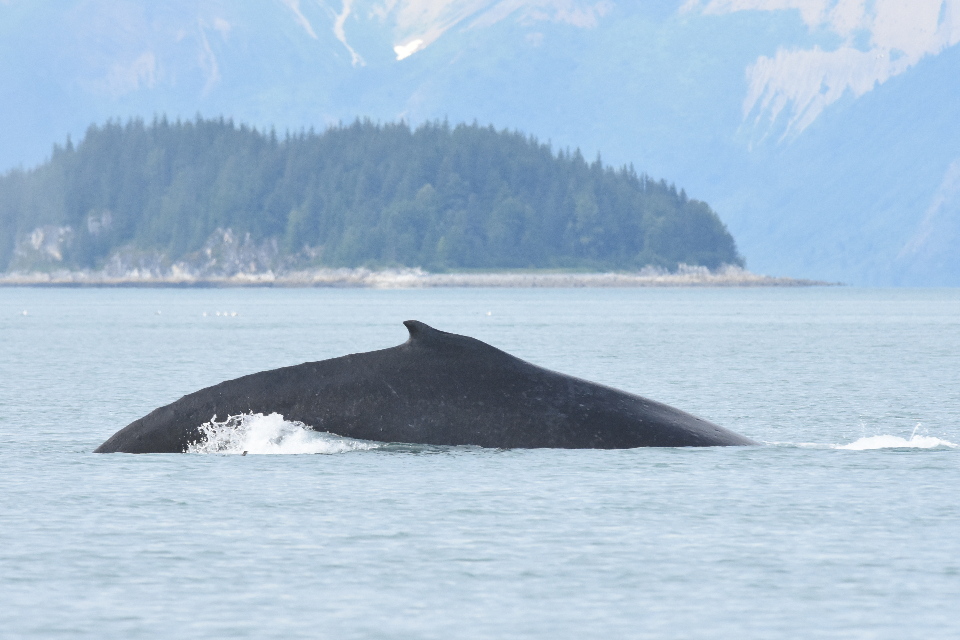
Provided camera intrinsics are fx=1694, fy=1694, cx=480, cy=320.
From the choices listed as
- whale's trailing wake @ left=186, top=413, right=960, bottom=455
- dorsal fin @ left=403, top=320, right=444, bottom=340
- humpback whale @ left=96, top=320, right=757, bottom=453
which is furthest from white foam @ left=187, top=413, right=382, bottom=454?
dorsal fin @ left=403, top=320, right=444, bottom=340

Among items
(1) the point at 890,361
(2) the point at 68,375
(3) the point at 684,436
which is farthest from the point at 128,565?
(1) the point at 890,361

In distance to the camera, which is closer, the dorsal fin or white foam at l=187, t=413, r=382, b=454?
the dorsal fin

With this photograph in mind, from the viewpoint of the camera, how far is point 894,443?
31109 mm

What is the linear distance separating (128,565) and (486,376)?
609 centimetres

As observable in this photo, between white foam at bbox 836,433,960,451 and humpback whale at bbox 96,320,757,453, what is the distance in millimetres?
8260

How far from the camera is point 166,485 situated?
24328 millimetres

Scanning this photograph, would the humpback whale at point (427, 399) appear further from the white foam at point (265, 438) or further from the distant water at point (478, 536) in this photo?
the distant water at point (478, 536)

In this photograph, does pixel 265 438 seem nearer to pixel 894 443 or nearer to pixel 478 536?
pixel 478 536

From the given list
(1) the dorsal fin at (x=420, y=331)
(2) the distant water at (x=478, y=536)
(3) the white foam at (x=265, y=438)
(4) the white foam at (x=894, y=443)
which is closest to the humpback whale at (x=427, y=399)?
(1) the dorsal fin at (x=420, y=331)

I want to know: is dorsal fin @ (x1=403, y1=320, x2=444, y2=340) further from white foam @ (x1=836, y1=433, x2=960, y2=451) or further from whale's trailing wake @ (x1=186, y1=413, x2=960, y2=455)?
white foam @ (x1=836, y1=433, x2=960, y2=451)

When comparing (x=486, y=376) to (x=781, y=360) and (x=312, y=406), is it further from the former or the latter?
(x=781, y=360)

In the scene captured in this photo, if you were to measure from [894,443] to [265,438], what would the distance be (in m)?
12.7

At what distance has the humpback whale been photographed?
2308cm

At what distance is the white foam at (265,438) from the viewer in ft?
77.0
